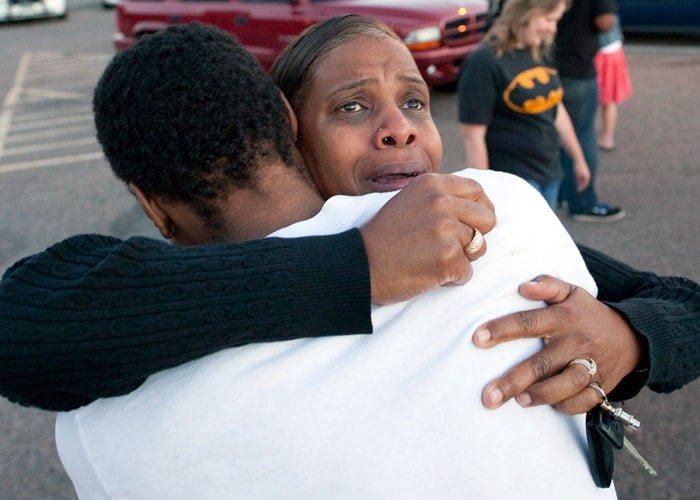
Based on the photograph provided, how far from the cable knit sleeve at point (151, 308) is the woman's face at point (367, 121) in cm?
50

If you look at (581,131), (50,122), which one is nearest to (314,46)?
(581,131)

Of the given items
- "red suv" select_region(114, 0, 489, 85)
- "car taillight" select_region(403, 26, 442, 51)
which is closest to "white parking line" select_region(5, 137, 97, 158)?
"red suv" select_region(114, 0, 489, 85)

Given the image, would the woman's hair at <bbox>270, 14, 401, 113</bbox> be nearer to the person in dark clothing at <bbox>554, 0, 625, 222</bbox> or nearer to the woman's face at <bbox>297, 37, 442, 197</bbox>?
the woman's face at <bbox>297, 37, 442, 197</bbox>

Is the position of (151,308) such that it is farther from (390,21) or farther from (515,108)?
(390,21)

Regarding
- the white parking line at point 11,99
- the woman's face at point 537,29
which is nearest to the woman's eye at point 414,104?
the woman's face at point 537,29

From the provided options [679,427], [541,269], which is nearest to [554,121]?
[679,427]

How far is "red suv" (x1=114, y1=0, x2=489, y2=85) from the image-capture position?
28.1 ft

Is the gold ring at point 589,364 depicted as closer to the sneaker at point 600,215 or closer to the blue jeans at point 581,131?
the blue jeans at point 581,131

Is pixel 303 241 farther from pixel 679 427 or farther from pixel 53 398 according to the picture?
pixel 679 427

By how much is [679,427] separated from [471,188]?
261 cm

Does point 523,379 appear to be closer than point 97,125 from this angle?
Yes

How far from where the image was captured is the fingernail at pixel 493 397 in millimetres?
1067

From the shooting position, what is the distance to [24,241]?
229 inches

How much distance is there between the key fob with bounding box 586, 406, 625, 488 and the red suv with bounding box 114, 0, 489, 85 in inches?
296
